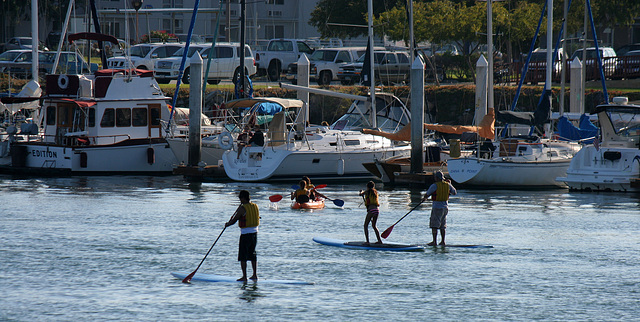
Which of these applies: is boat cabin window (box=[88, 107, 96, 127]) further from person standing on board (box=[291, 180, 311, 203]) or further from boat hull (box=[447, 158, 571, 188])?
boat hull (box=[447, 158, 571, 188])

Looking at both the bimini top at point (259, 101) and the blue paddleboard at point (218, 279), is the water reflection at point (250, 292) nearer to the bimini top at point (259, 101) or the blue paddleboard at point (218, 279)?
the blue paddleboard at point (218, 279)

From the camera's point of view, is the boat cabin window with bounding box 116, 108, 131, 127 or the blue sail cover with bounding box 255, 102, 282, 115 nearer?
the blue sail cover with bounding box 255, 102, 282, 115

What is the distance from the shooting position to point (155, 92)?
39.0 metres

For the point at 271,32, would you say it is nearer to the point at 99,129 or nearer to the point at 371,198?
the point at 99,129

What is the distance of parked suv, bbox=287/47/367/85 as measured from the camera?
167 feet

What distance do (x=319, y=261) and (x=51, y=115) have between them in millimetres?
21266

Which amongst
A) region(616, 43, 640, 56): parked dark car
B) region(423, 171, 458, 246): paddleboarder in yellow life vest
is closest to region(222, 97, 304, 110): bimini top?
region(423, 171, 458, 246): paddleboarder in yellow life vest

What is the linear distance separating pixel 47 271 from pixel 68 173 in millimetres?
17458

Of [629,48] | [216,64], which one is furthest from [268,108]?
[629,48]

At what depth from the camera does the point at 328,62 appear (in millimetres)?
51125

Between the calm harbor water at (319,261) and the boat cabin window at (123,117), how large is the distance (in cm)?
658

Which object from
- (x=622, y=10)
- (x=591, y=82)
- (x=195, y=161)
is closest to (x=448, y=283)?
(x=195, y=161)

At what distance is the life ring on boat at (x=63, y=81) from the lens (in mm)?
38219

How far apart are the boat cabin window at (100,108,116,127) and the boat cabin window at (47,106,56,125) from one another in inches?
92.9
